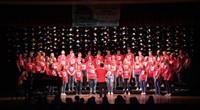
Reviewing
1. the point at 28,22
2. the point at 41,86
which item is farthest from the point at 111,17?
the point at 41,86

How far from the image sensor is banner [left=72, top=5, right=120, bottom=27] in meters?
17.3

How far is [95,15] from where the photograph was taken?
17.4m

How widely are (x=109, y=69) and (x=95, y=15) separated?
2.74 meters

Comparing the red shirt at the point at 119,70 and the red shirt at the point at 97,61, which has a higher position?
the red shirt at the point at 97,61

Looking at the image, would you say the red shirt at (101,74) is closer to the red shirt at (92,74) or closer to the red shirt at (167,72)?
the red shirt at (92,74)

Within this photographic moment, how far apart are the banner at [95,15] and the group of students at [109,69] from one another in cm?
175

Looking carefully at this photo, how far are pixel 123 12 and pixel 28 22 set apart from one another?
4.67 m

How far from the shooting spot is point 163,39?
19969 mm

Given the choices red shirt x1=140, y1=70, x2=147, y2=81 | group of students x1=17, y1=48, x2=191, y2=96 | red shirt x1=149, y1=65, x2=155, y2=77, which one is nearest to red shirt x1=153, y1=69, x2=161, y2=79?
group of students x1=17, y1=48, x2=191, y2=96

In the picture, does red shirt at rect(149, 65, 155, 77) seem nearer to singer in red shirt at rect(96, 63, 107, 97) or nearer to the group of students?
the group of students

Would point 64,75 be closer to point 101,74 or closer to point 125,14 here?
point 101,74

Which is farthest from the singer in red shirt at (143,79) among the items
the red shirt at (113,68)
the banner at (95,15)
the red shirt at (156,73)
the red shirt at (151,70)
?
the banner at (95,15)

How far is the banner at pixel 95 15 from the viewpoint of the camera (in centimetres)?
1733

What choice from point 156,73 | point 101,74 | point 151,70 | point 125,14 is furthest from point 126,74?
point 125,14
